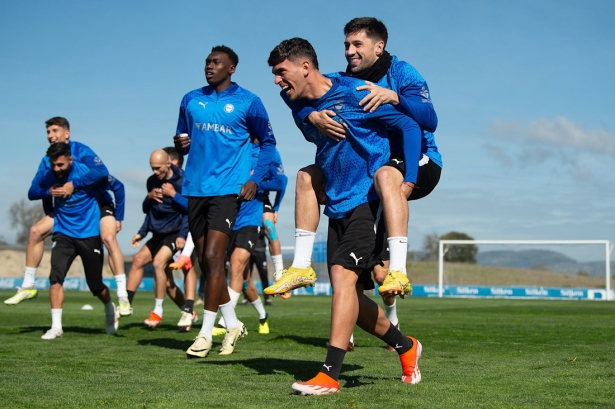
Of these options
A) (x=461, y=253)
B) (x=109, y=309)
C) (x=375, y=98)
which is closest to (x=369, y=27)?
(x=375, y=98)

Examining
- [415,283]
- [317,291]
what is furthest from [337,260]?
[415,283]

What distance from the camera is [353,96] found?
4.70 m

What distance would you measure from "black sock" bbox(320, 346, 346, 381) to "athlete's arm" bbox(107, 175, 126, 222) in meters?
5.55

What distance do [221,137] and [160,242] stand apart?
429 cm

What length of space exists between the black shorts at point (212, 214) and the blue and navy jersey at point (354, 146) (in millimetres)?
2122

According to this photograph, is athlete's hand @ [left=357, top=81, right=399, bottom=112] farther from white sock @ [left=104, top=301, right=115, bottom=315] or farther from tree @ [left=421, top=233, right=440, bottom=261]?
tree @ [left=421, top=233, right=440, bottom=261]

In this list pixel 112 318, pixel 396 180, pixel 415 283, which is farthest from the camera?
pixel 415 283

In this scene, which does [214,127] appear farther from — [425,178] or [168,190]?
[168,190]

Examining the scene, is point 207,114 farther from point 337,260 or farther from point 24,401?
point 24,401

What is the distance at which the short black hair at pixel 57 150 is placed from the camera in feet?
28.7

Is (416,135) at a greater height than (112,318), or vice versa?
(416,135)

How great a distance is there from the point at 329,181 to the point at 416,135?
594mm

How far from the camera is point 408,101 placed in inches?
186

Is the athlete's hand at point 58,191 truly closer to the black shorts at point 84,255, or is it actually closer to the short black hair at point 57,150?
the short black hair at point 57,150
